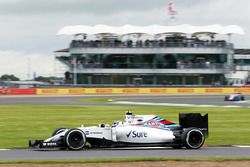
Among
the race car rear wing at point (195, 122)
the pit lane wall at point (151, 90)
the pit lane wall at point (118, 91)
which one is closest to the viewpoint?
the race car rear wing at point (195, 122)

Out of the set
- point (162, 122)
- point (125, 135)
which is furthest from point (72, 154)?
point (162, 122)

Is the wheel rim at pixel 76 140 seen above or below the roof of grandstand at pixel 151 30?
below

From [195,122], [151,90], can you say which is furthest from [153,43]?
[195,122]

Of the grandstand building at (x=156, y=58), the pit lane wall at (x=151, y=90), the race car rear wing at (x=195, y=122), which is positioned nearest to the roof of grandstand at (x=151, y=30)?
the grandstand building at (x=156, y=58)

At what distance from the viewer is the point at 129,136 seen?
15203 millimetres

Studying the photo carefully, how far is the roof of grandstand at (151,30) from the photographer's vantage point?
277 feet

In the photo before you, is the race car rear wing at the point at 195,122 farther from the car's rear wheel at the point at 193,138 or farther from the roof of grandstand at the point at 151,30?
the roof of grandstand at the point at 151,30

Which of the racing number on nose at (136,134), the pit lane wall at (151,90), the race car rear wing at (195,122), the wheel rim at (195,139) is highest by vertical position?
the pit lane wall at (151,90)

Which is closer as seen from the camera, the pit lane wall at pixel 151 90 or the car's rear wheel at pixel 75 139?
the car's rear wheel at pixel 75 139

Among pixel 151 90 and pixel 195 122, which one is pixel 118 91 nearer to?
pixel 151 90

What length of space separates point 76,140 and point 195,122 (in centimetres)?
326

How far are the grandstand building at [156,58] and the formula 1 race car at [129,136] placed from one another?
218 ft

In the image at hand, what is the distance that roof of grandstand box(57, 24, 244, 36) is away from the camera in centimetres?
8444

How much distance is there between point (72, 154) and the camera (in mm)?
14070
